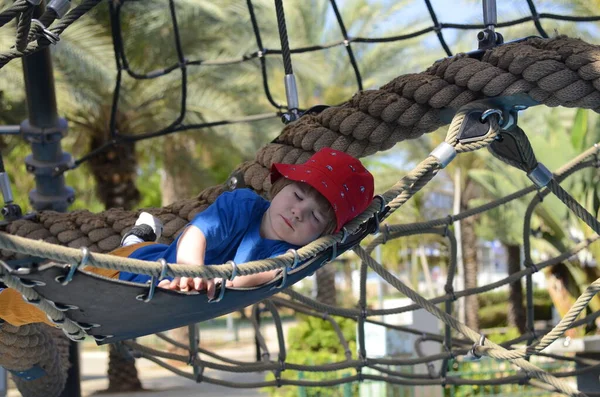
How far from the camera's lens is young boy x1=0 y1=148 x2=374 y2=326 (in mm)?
1704

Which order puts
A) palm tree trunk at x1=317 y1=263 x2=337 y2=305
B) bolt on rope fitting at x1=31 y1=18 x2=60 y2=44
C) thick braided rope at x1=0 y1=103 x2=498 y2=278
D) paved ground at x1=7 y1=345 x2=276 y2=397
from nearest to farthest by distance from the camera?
thick braided rope at x1=0 y1=103 x2=498 y2=278
bolt on rope fitting at x1=31 y1=18 x2=60 y2=44
paved ground at x1=7 y1=345 x2=276 y2=397
palm tree trunk at x1=317 y1=263 x2=337 y2=305

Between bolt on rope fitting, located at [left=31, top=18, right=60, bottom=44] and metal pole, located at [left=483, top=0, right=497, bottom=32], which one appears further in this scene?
metal pole, located at [left=483, top=0, right=497, bottom=32]

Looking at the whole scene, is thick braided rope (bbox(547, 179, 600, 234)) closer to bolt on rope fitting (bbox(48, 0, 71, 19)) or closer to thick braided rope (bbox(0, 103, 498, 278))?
thick braided rope (bbox(0, 103, 498, 278))

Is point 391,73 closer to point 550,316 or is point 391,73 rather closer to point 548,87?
point 550,316

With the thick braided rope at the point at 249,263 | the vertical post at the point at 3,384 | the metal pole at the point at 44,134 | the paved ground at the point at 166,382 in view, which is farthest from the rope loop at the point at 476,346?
the paved ground at the point at 166,382

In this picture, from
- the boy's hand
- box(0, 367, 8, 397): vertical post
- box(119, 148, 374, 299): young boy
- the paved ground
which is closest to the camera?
the boy's hand

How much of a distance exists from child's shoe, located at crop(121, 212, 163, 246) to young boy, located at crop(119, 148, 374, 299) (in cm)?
13

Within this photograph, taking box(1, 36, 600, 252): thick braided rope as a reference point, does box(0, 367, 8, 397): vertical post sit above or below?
A: below

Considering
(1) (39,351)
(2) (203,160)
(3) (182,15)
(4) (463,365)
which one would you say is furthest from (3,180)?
(2) (203,160)

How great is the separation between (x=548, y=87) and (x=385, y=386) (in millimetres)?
4456

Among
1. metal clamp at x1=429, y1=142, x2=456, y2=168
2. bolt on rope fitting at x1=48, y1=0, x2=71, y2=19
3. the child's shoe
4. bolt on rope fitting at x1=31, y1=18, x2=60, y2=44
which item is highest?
bolt on rope fitting at x1=48, y1=0, x2=71, y2=19

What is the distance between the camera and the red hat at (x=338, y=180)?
1.70 m

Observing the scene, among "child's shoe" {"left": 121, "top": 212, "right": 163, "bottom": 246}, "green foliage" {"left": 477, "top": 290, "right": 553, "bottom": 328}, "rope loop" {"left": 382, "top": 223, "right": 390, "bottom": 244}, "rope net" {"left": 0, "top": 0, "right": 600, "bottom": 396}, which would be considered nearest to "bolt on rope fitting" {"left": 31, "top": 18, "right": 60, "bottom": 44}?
"rope net" {"left": 0, "top": 0, "right": 600, "bottom": 396}

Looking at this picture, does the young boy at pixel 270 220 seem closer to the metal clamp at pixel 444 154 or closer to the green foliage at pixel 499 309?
the metal clamp at pixel 444 154
